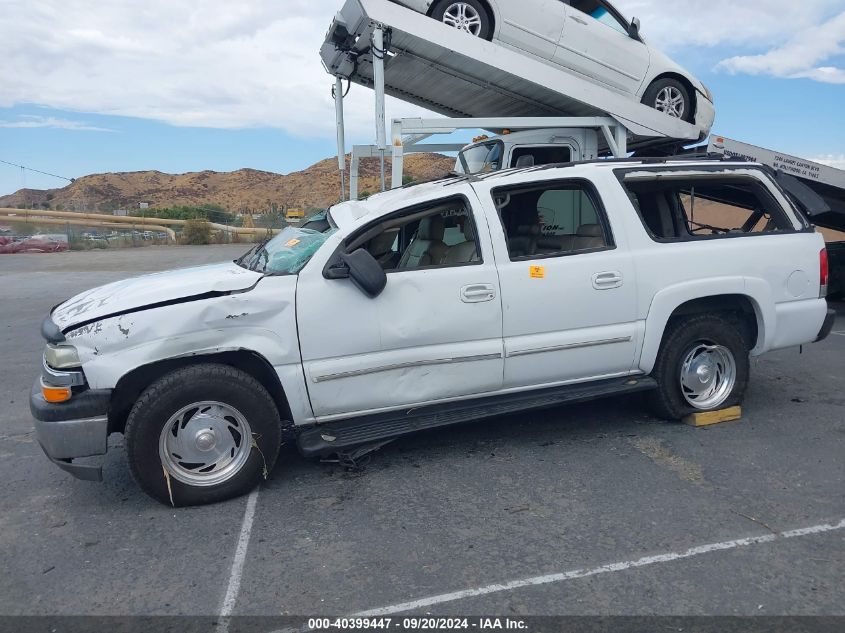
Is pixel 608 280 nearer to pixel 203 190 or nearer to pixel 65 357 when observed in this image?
pixel 65 357

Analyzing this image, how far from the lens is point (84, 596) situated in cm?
320

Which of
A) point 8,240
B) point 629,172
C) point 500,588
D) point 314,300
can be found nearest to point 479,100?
point 629,172

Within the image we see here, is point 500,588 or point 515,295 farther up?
point 515,295

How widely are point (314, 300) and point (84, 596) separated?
1.91 meters

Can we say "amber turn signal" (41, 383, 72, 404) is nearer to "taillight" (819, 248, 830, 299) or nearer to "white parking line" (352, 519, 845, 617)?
"white parking line" (352, 519, 845, 617)

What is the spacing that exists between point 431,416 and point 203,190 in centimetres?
7807

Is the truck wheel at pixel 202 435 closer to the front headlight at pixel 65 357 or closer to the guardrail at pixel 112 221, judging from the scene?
the front headlight at pixel 65 357

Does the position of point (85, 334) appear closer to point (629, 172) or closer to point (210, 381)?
point (210, 381)

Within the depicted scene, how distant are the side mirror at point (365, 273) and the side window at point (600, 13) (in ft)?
18.1

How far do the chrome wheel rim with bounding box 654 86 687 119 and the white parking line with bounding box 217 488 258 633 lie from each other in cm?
679

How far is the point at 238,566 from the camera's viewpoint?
3.43 m

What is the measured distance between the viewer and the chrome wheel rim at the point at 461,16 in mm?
7434

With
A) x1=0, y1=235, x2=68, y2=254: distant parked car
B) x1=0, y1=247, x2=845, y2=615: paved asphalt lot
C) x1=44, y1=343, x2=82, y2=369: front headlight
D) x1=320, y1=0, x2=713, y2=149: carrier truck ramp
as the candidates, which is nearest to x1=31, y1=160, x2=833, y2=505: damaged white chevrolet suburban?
x1=44, y1=343, x2=82, y2=369: front headlight

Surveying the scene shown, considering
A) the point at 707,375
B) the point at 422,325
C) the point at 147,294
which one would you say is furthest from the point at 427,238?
the point at 707,375
